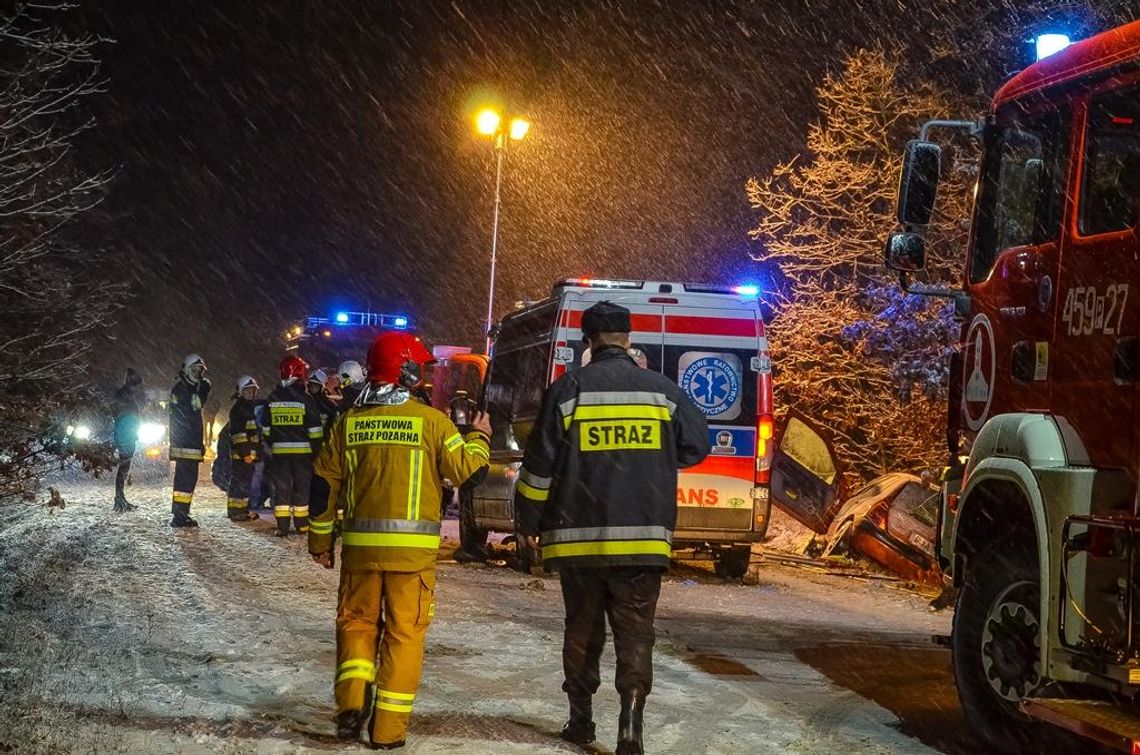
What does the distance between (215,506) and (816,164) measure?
31.5 feet

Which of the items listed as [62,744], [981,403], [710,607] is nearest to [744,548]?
[710,607]

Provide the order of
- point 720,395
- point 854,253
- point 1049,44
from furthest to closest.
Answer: point 854,253 → point 720,395 → point 1049,44

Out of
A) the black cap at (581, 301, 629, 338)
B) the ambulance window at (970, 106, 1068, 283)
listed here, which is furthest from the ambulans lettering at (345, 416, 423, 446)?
the ambulance window at (970, 106, 1068, 283)

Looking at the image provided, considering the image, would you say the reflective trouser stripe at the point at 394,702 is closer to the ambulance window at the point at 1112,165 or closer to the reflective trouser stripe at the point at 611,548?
the reflective trouser stripe at the point at 611,548

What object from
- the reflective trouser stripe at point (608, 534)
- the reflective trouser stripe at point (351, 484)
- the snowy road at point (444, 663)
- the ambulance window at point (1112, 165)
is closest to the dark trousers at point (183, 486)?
the snowy road at point (444, 663)

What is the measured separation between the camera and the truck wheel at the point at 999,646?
5422 millimetres

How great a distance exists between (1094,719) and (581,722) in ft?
6.55

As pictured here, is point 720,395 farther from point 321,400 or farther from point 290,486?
point 321,400

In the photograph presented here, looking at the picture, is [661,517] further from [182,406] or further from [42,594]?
[182,406]

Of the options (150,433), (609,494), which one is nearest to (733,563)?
(609,494)

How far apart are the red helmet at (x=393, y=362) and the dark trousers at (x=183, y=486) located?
8909mm

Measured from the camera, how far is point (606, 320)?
5395mm

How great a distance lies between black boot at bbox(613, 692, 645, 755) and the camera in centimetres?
→ 508

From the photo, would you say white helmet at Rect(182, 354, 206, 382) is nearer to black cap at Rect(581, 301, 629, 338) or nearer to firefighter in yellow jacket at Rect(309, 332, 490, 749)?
firefighter in yellow jacket at Rect(309, 332, 490, 749)
